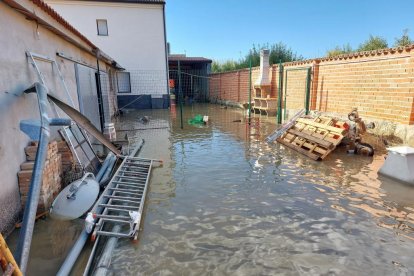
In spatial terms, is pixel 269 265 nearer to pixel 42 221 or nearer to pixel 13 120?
pixel 42 221

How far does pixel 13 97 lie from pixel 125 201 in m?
1.96

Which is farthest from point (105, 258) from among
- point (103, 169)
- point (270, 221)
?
point (103, 169)

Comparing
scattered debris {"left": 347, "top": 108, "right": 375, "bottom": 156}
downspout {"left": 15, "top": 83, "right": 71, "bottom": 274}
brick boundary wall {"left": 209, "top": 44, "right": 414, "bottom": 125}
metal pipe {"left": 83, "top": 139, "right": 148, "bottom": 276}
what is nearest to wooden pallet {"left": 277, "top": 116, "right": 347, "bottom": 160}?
scattered debris {"left": 347, "top": 108, "right": 375, "bottom": 156}

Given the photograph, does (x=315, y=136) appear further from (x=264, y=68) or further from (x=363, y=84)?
(x=264, y=68)

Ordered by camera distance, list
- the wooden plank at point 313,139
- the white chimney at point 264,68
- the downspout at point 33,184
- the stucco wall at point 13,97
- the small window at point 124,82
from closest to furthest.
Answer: the downspout at point 33,184, the stucco wall at point 13,97, the wooden plank at point 313,139, the white chimney at point 264,68, the small window at point 124,82

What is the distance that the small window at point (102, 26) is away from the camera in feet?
55.6

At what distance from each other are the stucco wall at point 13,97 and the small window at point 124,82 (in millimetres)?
13580

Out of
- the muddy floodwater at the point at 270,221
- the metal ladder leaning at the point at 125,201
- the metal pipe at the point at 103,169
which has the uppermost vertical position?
the metal pipe at the point at 103,169

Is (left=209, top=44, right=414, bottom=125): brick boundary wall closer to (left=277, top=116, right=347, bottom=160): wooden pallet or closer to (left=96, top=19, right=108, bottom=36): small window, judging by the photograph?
(left=277, top=116, right=347, bottom=160): wooden pallet

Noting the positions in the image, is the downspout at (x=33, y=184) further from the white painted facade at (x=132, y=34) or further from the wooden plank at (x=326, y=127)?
the white painted facade at (x=132, y=34)

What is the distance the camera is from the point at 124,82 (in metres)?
17.7

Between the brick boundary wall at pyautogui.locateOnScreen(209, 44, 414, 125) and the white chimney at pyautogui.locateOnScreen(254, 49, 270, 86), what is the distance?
1.33 m

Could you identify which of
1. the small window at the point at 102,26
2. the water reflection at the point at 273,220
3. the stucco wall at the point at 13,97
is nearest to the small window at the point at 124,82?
the small window at the point at 102,26

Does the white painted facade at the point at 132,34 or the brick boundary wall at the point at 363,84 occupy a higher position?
the white painted facade at the point at 132,34
